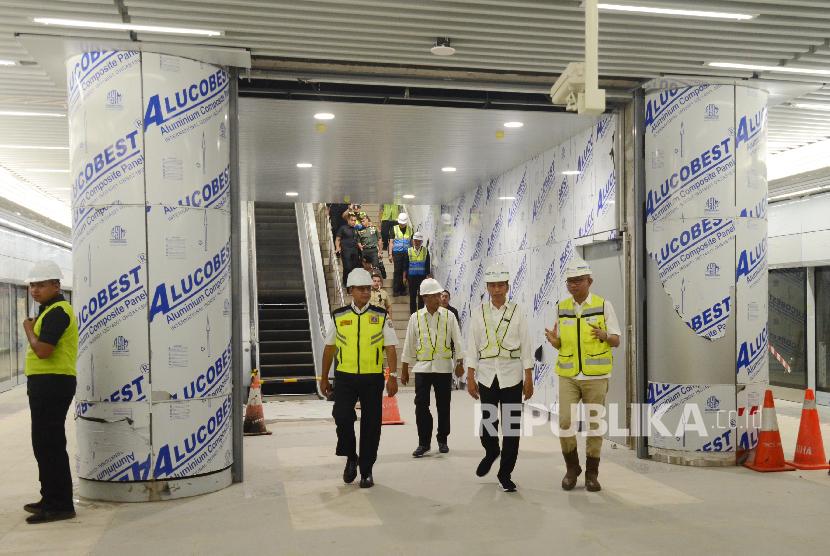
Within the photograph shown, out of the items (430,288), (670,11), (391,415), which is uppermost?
(670,11)

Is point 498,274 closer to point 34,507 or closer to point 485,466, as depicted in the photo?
point 485,466

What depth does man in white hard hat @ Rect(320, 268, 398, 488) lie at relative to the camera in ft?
20.3

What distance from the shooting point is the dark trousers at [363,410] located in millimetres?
6219

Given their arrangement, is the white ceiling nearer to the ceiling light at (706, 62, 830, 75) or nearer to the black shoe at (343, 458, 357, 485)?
the ceiling light at (706, 62, 830, 75)

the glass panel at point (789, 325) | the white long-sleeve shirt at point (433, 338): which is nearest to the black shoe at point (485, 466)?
the white long-sleeve shirt at point (433, 338)

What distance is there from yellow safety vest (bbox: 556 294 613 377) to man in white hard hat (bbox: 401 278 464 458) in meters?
1.63

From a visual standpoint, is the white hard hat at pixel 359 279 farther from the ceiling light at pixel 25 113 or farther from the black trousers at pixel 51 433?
the ceiling light at pixel 25 113

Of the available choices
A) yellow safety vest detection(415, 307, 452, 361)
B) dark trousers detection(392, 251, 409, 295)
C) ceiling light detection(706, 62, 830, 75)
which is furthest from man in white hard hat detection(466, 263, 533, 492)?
dark trousers detection(392, 251, 409, 295)

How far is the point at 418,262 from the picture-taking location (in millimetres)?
14750

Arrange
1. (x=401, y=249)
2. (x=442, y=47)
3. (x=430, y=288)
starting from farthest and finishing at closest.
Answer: (x=401, y=249), (x=430, y=288), (x=442, y=47)

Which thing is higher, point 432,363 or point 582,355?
point 582,355

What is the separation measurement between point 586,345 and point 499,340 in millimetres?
646

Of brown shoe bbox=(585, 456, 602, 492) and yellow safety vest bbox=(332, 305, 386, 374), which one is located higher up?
yellow safety vest bbox=(332, 305, 386, 374)

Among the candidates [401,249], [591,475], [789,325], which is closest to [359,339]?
[591,475]
